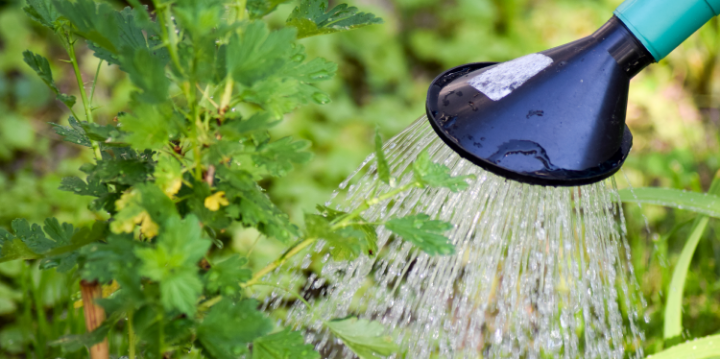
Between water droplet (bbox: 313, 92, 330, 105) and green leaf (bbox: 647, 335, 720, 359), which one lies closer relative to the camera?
water droplet (bbox: 313, 92, 330, 105)

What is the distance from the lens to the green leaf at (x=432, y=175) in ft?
1.52

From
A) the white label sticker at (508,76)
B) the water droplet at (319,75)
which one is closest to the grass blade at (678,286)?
the white label sticker at (508,76)

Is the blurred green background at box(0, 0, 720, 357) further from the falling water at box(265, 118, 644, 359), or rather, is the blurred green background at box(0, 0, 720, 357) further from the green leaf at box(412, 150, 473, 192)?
the green leaf at box(412, 150, 473, 192)

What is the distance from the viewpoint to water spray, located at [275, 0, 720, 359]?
21.5 inches

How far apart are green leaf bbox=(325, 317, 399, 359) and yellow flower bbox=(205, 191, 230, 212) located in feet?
0.51

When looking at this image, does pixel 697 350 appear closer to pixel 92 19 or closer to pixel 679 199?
pixel 679 199

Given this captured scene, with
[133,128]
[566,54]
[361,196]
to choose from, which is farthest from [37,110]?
[566,54]

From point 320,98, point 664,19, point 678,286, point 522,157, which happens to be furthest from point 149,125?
point 678,286

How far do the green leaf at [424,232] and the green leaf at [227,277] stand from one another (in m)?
0.14

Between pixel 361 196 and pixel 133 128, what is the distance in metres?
0.53

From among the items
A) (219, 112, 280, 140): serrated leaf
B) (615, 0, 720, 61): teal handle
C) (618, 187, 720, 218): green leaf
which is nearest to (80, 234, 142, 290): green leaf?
(219, 112, 280, 140): serrated leaf

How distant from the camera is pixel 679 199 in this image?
35.4 inches

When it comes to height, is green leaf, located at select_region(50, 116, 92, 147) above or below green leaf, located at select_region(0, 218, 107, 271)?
above

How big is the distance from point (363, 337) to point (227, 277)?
0.14 m
